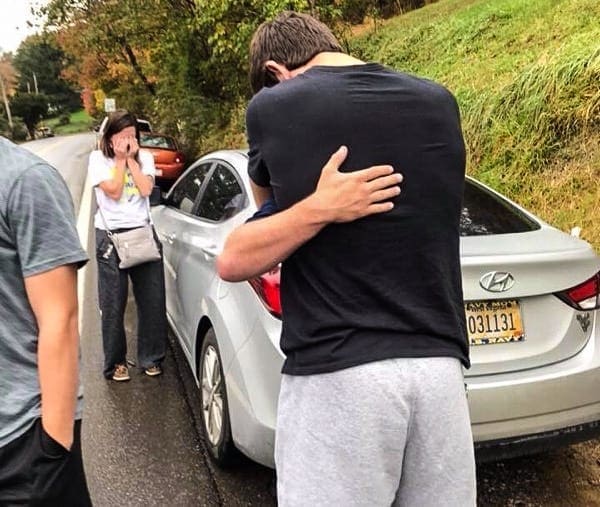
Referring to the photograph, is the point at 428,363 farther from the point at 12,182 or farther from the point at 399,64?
the point at 399,64

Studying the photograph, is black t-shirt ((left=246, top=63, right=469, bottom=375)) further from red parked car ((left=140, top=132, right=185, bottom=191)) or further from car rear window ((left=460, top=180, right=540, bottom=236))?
red parked car ((left=140, top=132, right=185, bottom=191))

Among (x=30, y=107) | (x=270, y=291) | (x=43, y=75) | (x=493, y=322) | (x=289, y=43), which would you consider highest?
(x=289, y=43)

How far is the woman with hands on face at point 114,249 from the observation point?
4258mm

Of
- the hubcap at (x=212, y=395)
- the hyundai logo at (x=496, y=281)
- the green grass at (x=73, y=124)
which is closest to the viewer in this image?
the hyundai logo at (x=496, y=281)

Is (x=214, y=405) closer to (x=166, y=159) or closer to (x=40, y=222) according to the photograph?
(x=40, y=222)

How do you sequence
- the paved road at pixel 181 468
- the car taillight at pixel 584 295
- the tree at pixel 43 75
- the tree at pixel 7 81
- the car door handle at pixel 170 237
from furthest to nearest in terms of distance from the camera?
the tree at pixel 43 75
the tree at pixel 7 81
the car door handle at pixel 170 237
the paved road at pixel 181 468
the car taillight at pixel 584 295

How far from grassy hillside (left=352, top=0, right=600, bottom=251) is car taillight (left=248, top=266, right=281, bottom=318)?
3.01m

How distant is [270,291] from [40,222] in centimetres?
142

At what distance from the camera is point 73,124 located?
7888 centimetres

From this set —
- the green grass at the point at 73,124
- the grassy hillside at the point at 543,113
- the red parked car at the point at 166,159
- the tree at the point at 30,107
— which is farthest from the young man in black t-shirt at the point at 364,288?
the tree at the point at 30,107

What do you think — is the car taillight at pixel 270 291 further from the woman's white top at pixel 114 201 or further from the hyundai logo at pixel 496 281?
the woman's white top at pixel 114 201

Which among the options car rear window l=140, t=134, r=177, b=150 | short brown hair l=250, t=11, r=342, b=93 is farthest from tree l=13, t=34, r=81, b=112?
short brown hair l=250, t=11, r=342, b=93

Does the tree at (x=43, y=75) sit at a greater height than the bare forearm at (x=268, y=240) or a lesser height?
lesser

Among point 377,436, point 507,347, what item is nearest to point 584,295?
point 507,347
